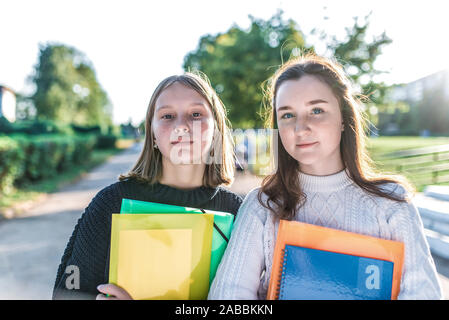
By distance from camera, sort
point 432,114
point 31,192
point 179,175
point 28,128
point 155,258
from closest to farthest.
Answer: point 155,258
point 179,175
point 31,192
point 28,128
point 432,114

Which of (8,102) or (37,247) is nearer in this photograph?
(37,247)

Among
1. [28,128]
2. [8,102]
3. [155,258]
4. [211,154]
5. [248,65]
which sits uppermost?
[8,102]

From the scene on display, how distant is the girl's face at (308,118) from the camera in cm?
130

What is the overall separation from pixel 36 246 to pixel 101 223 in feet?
12.7

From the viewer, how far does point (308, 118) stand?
4.27 ft

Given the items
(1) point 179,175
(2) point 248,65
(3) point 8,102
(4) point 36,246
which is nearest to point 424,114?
(2) point 248,65

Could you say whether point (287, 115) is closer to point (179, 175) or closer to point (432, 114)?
point (179, 175)

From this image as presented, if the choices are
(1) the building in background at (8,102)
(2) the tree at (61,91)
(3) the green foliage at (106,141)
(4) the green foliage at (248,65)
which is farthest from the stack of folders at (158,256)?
(1) the building in background at (8,102)

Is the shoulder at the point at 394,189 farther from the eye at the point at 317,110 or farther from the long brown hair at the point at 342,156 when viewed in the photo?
the eye at the point at 317,110

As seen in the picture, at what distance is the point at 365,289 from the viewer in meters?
1.14

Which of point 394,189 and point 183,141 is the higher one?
point 183,141
